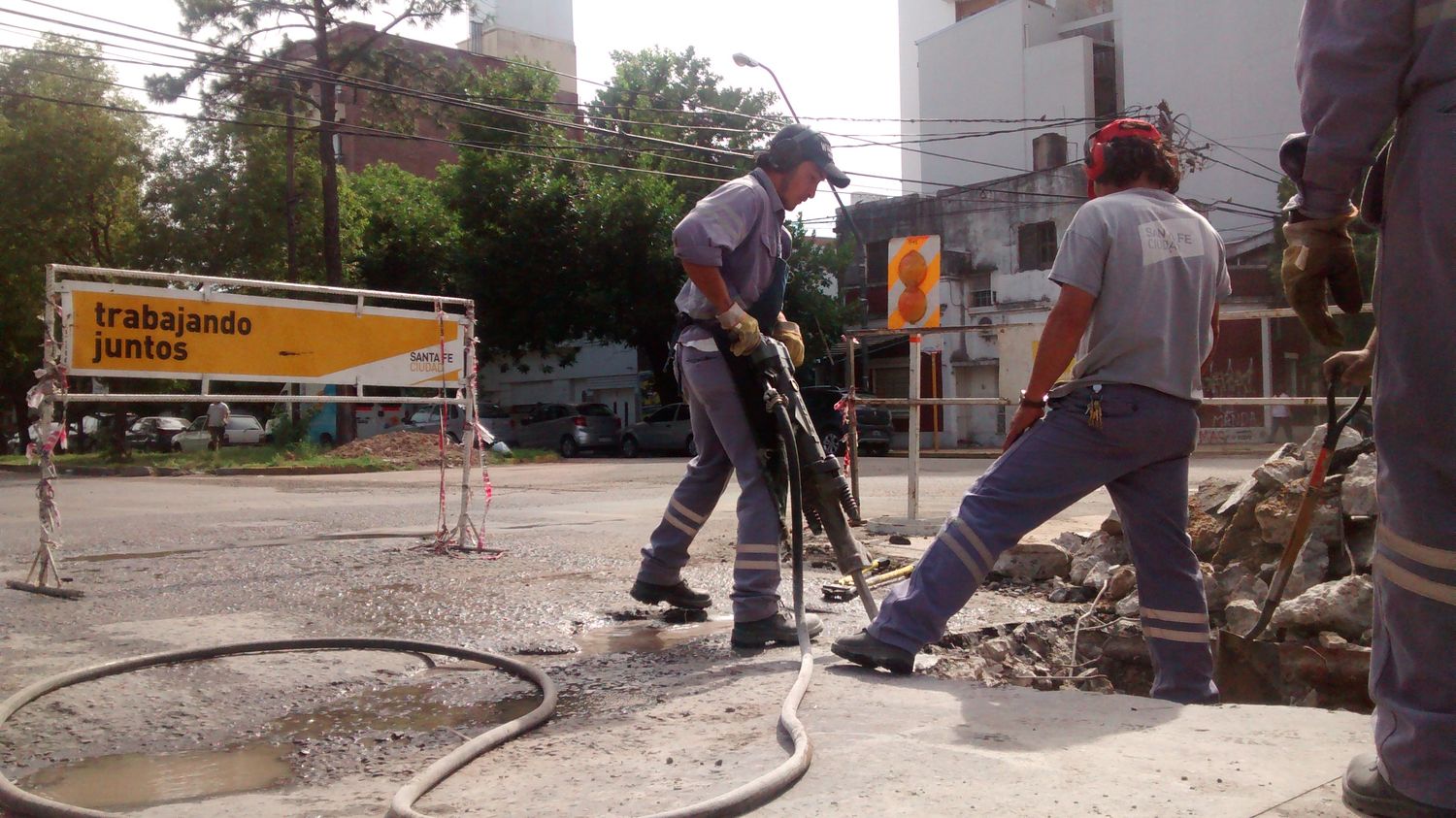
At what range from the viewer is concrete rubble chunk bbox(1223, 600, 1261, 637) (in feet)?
14.7

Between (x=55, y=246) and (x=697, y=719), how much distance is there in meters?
28.6

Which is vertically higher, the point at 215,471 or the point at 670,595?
the point at 670,595

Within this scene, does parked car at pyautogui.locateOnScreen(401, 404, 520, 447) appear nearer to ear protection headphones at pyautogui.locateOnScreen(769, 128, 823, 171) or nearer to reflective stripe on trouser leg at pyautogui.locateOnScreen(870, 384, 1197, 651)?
ear protection headphones at pyautogui.locateOnScreen(769, 128, 823, 171)

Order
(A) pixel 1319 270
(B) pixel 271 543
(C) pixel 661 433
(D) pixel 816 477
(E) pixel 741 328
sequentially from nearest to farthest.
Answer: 1. (A) pixel 1319 270
2. (E) pixel 741 328
3. (D) pixel 816 477
4. (B) pixel 271 543
5. (C) pixel 661 433

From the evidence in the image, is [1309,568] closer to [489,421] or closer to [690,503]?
[690,503]

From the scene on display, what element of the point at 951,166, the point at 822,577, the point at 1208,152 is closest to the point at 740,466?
the point at 822,577

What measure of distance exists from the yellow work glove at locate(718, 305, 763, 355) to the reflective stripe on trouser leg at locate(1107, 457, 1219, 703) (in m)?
1.20

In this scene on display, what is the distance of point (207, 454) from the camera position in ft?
79.5

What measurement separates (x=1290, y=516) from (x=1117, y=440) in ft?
7.04

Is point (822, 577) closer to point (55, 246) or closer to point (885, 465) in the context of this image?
point (885, 465)

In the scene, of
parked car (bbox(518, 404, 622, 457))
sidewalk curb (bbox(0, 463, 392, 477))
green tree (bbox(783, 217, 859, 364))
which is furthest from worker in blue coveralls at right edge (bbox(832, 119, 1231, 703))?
green tree (bbox(783, 217, 859, 364))

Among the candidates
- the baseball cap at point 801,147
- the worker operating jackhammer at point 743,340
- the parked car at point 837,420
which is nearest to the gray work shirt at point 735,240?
the worker operating jackhammer at point 743,340

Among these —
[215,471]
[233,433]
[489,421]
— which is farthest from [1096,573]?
[233,433]

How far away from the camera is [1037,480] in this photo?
124 inches
